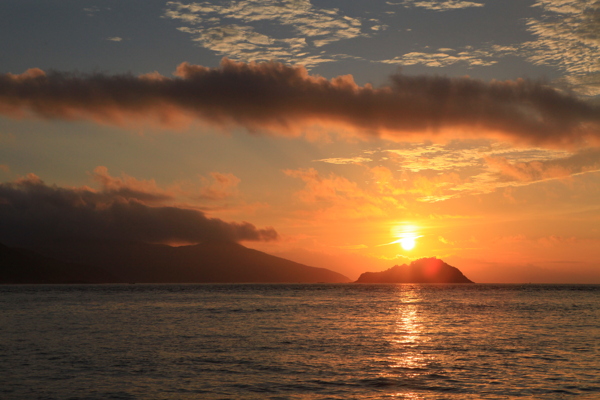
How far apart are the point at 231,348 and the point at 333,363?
481 inches

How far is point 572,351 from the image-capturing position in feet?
144

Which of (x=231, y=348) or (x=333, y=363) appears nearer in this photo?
(x=333, y=363)

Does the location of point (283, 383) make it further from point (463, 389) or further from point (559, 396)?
point (559, 396)

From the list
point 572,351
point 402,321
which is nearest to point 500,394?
point 572,351

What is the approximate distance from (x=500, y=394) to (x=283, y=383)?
12.7m

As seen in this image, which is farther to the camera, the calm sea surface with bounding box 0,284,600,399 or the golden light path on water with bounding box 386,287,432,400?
the golden light path on water with bounding box 386,287,432,400

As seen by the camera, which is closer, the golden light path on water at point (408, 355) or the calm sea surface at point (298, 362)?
the calm sea surface at point (298, 362)

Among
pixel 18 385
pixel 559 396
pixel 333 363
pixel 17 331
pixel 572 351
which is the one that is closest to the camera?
pixel 559 396

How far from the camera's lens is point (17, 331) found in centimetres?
5981

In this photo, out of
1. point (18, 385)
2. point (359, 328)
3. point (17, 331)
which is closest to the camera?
point (18, 385)

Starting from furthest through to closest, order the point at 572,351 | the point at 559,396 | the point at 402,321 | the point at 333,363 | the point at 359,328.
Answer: the point at 402,321, the point at 359,328, the point at 572,351, the point at 333,363, the point at 559,396

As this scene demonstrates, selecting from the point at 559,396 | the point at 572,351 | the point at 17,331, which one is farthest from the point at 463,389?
the point at 17,331

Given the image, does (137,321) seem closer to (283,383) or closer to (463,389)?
(283,383)

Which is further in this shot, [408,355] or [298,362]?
[408,355]
